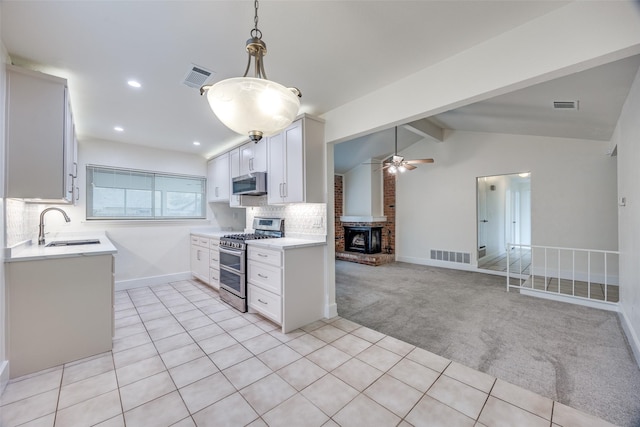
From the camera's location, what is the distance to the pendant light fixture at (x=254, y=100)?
4.19 feet

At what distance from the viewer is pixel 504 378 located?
6.80 feet

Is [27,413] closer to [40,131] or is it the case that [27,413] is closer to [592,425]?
[40,131]

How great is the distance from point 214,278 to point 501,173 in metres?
5.97

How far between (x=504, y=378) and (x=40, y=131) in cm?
429

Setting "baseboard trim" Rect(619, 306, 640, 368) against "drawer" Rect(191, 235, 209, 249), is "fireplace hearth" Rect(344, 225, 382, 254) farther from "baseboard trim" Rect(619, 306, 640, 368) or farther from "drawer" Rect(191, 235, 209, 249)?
"baseboard trim" Rect(619, 306, 640, 368)

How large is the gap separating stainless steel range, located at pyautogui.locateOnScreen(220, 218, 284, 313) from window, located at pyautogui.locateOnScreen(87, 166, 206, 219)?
6.57ft

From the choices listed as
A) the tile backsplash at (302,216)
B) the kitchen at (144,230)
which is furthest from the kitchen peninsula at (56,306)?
the tile backsplash at (302,216)

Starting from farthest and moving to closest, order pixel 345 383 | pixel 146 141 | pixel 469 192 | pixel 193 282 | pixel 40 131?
pixel 469 192 → pixel 193 282 → pixel 146 141 → pixel 40 131 → pixel 345 383

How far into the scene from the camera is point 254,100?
1295 millimetres

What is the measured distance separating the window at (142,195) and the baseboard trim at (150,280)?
110 cm

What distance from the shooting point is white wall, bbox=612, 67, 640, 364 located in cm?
231

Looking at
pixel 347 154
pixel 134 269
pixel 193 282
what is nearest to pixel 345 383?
→ pixel 193 282

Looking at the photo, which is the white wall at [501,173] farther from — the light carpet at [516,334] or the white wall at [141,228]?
the white wall at [141,228]

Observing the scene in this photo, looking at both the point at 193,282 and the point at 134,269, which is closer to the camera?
the point at 134,269
